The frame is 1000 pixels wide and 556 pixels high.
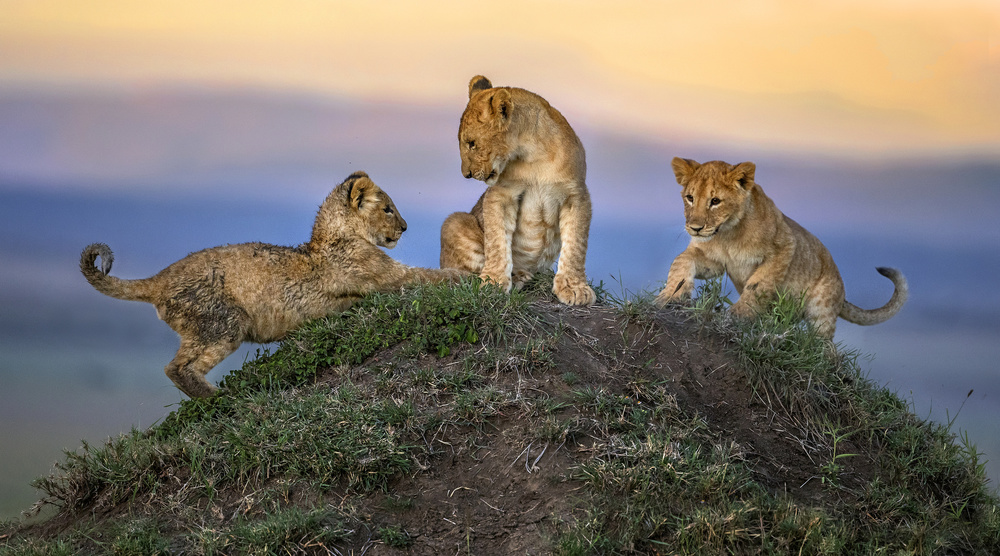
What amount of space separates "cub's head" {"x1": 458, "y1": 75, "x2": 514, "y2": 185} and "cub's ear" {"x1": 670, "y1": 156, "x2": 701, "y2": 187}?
1765 millimetres

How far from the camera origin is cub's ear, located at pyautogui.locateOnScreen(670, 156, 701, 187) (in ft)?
29.5

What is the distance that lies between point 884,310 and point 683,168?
3.20 m

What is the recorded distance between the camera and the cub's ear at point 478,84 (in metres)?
9.06

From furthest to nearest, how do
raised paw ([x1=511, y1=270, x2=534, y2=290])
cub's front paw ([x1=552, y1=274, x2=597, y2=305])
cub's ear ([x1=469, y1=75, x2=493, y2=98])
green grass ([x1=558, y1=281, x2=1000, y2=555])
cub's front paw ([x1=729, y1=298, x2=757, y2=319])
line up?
raised paw ([x1=511, y1=270, x2=534, y2=290]) → cub's ear ([x1=469, y1=75, x2=493, y2=98]) → cub's front paw ([x1=729, y1=298, x2=757, y2=319]) → cub's front paw ([x1=552, y1=274, x2=597, y2=305]) → green grass ([x1=558, y1=281, x2=1000, y2=555])

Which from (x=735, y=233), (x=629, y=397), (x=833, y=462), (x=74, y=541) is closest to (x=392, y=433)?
(x=629, y=397)

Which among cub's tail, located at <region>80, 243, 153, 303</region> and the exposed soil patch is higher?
cub's tail, located at <region>80, 243, 153, 303</region>

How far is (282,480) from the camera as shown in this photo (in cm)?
639

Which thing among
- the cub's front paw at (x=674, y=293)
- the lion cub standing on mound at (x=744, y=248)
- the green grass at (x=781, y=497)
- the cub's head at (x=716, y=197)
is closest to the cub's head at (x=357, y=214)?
the cub's front paw at (x=674, y=293)

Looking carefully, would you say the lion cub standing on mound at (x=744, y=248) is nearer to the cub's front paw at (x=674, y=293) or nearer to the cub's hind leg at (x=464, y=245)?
the cub's front paw at (x=674, y=293)

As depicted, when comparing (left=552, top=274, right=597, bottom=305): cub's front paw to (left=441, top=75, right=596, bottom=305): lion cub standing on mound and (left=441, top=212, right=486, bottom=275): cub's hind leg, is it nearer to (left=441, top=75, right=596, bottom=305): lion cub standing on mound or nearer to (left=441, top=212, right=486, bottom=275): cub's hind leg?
(left=441, top=75, right=596, bottom=305): lion cub standing on mound

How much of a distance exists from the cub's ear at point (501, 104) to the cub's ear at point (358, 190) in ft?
4.85

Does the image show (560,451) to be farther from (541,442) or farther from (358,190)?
(358,190)

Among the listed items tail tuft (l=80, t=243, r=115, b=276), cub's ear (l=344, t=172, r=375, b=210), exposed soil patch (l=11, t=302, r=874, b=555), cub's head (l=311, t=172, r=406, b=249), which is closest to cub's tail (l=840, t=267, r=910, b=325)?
exposed soil patch (l=11, t=302, r=874, b=555)

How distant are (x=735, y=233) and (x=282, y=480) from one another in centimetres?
508
